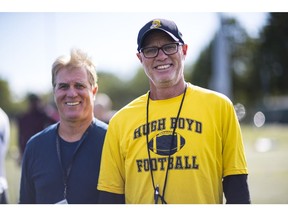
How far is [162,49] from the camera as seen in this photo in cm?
223

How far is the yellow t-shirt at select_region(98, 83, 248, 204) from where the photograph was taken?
83.7 inches

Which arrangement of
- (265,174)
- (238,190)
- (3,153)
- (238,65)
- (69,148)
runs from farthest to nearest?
(238,65)
(265,174)
(3,153)
(69,148)
(238,190)

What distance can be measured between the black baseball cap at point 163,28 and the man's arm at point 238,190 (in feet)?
2.49

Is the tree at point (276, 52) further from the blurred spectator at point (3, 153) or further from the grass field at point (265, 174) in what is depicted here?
the blurred spectator at point (3, 153)

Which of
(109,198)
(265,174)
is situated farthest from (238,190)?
(265,174)

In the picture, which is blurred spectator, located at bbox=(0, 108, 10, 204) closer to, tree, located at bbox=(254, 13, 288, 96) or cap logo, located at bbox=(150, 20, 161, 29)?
cap logo, located at bbox=(150, 20, 161, 29)

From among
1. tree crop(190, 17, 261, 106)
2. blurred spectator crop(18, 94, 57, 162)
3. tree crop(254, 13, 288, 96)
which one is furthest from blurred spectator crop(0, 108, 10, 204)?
tree crop(190, 17, 261, 106)

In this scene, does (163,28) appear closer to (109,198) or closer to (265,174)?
(109,198)

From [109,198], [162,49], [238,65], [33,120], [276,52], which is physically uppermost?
[238,65]

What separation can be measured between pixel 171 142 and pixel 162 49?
0.49 meters

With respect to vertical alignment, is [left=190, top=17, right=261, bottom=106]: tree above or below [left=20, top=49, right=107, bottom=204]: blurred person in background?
above

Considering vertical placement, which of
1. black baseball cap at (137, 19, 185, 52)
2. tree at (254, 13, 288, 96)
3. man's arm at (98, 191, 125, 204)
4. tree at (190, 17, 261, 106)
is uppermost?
tree at (190, 17, 261, 106)

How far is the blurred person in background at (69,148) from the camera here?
2.41 metres
